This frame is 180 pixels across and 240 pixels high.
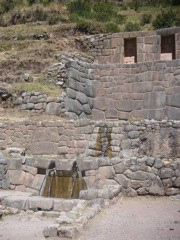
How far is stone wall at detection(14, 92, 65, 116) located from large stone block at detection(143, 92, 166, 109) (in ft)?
9.73

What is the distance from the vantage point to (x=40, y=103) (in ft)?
41.2

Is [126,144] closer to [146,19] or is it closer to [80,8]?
[146,19]

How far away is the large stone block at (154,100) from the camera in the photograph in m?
12.8

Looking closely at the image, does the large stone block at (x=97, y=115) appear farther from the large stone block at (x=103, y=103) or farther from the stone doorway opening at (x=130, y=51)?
the stone doorway opening at (x=130, y=51)

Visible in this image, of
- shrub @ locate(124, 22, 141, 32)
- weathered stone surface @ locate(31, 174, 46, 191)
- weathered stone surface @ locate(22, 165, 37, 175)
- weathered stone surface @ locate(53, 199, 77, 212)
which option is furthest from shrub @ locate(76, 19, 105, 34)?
weathered stone surface @ locate(53, 199, 77, 212)

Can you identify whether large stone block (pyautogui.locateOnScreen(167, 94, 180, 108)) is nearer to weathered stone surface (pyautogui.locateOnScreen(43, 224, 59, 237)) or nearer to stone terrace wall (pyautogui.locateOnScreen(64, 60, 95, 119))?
stone terrace wall (pyautogui.locateOnScreen(64, 60, 95, 119))

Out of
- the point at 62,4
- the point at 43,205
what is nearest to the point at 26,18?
the point at 62,4

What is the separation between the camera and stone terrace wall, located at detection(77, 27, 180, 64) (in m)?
14.3

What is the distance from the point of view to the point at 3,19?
2416 cm

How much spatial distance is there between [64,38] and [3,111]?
559 centimetres

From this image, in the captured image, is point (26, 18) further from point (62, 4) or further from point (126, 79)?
point (126, 79)

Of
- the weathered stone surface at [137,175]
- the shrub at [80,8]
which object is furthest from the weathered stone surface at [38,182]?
the shrub at [80,8]

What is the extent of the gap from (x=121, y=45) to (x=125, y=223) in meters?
10.2

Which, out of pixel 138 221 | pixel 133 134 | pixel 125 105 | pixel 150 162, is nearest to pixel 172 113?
pixel 125 105
